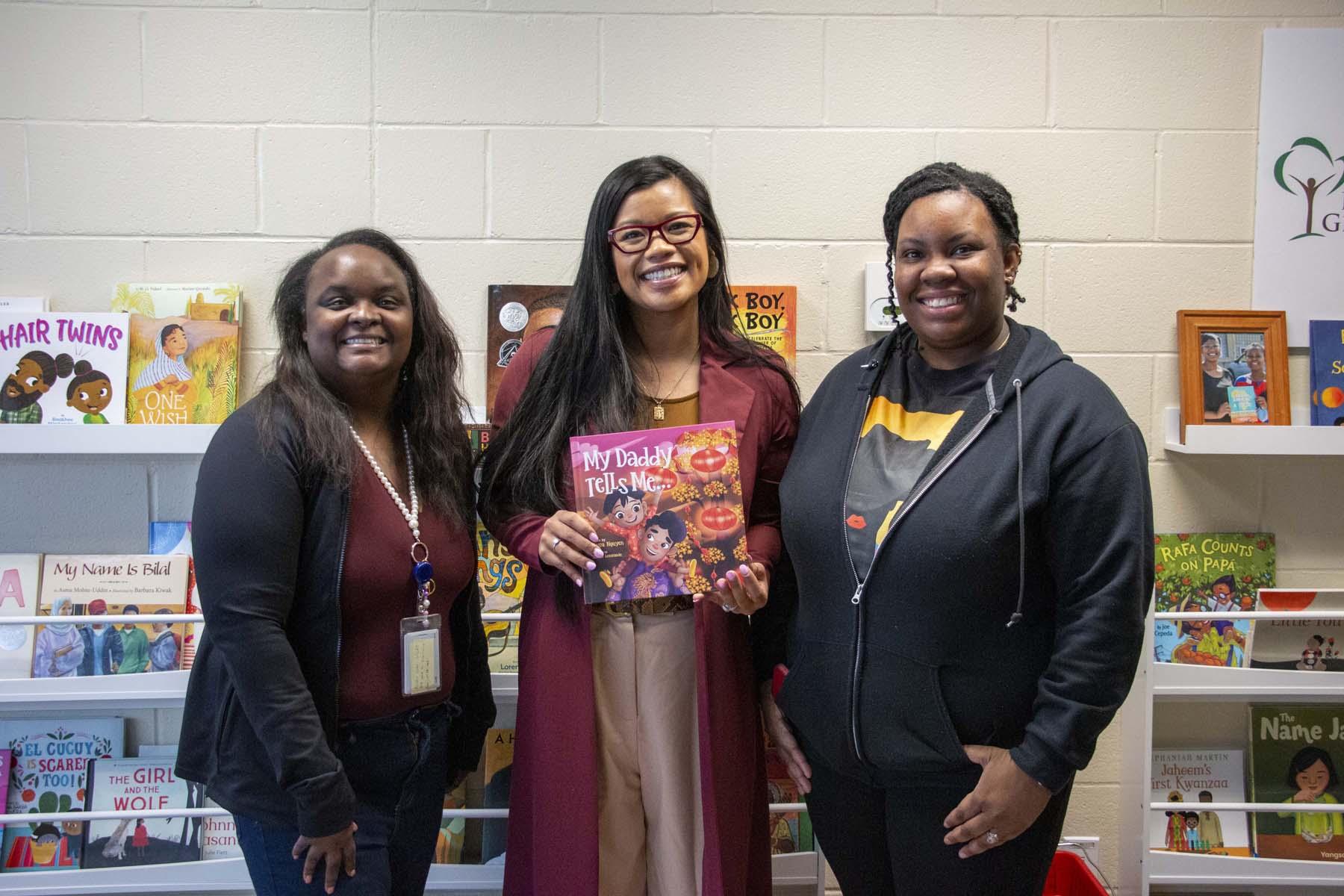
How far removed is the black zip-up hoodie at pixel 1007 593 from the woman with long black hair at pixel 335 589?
66 cm

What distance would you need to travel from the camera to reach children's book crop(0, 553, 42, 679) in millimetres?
1993

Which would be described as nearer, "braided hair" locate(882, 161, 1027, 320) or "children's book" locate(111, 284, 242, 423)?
"braided hair" locate(882, 161, 1027, 320)

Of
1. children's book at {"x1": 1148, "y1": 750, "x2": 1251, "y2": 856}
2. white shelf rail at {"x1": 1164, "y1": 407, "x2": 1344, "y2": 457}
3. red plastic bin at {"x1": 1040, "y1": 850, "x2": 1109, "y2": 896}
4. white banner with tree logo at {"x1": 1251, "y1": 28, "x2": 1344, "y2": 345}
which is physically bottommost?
red plastic bin at {"x1": 1040, "y1": 850, "x2": 1109, "y2": 896}

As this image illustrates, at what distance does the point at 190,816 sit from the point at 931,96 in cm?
234

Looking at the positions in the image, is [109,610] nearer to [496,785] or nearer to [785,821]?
[496,785]

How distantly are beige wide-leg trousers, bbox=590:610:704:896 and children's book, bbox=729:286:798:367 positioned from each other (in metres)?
0.82

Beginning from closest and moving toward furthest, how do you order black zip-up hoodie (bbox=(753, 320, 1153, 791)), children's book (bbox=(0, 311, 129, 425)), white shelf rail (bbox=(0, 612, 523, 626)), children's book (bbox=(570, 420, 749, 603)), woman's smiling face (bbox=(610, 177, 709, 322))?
black zip-up hoodie (bbox=(753, 320, 1153, 791)) < children's book (bbox=(570, 420, 749, 603)) < woman's smiling face (bbox=(610, 177, 709, 322)) < white shelf rail (bbox=(0, 612, 523, 626)) < children's book (bbox=(0, 311, 129, 425))

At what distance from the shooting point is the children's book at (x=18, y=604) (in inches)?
78.5

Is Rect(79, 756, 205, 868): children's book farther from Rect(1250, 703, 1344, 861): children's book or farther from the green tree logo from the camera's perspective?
the green tree logo

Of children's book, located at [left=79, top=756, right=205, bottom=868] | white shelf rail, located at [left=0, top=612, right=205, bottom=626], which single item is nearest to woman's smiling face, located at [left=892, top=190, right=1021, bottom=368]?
white shelf rail, located at [left=0, top=612, right=205, bottom=626]

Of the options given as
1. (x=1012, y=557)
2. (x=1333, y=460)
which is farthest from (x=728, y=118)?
(x=1333, y=460)

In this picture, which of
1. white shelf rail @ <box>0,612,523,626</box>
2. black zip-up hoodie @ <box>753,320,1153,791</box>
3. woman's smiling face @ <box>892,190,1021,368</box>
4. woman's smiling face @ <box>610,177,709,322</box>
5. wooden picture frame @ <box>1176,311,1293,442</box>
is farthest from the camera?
wooden picture frame @ <box>1176,311,1293,442</box>

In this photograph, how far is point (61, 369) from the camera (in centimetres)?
198

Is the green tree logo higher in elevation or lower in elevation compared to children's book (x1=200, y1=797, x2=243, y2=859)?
higher
